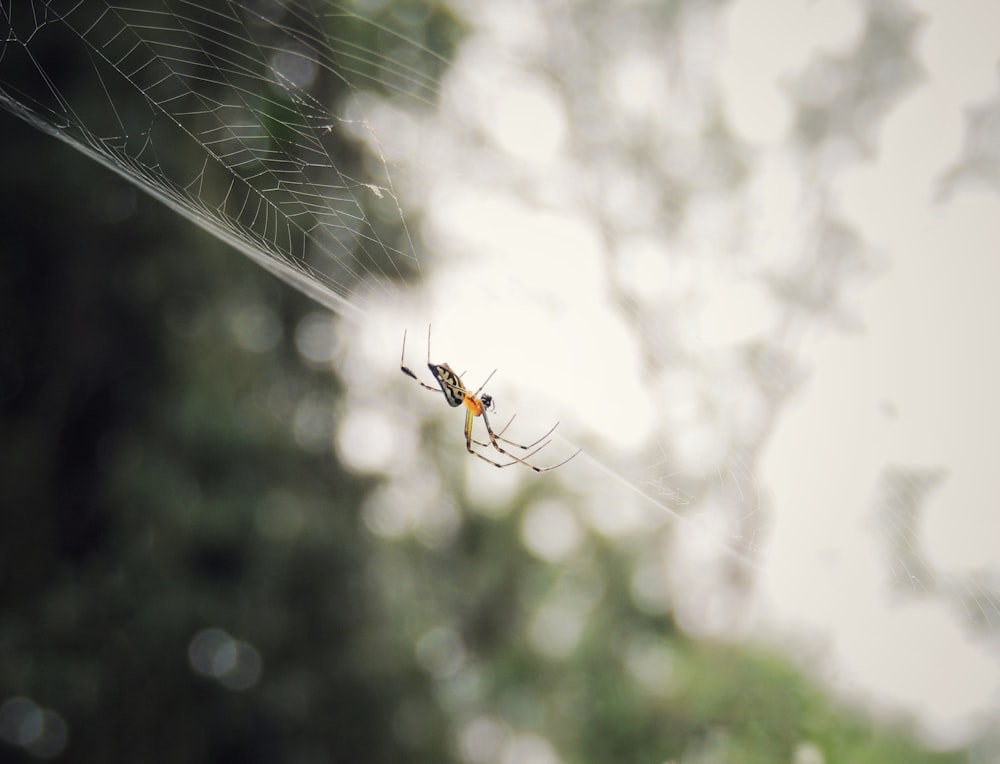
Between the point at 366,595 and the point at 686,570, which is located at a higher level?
the point at 686,570

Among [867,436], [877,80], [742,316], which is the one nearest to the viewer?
[867,436]

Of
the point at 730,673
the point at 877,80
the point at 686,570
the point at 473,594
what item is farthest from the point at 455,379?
the point at 473,594

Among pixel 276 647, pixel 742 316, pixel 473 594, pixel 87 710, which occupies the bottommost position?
pixel 87 710

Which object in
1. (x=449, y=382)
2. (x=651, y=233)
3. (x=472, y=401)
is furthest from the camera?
(x=651, y=233)

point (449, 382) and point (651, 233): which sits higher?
point (651, 233)

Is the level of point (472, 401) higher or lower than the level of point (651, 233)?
lower

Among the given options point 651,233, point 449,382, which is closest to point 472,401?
point 449,382

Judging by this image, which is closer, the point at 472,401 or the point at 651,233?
the point at 472,401

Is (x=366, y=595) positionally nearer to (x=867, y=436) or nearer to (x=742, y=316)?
(x=742, y=316)

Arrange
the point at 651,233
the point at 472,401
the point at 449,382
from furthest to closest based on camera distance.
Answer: the point at 651,233 < the point at 472,401 < the point at 449,382

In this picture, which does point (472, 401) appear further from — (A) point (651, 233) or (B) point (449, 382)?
(A) point (651, 233)

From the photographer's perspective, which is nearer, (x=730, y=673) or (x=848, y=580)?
(x=848, y=580)
